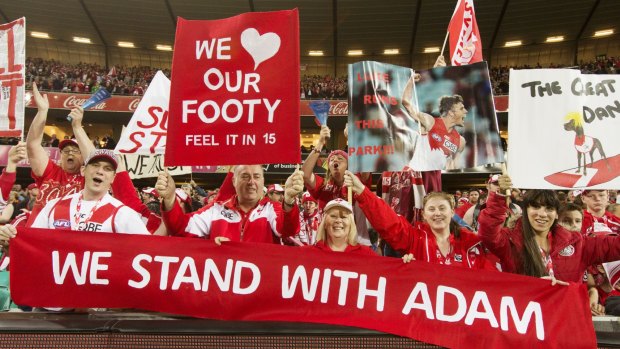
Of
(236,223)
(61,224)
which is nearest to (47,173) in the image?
(61,224)

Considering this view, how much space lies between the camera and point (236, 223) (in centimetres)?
356

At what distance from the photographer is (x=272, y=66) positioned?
332cm

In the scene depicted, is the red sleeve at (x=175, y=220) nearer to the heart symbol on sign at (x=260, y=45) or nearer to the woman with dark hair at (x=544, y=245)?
the heart symbol on sign at (x=260, y=45)

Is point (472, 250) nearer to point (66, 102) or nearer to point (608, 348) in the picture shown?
point (608, 348)

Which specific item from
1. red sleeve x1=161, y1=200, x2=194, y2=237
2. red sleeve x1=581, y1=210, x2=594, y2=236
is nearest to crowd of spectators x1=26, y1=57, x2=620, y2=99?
red sleeve x1=581, y1=210, x2=594, y2=236

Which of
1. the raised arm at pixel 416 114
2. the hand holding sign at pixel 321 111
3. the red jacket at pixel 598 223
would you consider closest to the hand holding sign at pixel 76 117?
the hand holding sign at pixel 321 111

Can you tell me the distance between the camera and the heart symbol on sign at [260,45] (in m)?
3.34

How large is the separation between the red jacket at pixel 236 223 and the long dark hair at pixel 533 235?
57.0 inches

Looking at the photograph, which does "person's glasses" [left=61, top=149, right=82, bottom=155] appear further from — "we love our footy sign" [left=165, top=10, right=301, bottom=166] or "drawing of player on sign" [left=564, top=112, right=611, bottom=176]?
"drawing of player on sign" [left=564, top=112, right=611, bottom=176]

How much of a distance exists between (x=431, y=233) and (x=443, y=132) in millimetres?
816

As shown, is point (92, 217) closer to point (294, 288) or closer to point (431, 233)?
point (294, 288)

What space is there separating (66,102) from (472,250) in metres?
23.9

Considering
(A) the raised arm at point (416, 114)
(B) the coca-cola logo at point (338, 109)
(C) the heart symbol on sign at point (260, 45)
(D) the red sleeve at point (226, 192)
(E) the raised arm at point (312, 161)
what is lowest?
(D) the red sleeve at point (226, 192)

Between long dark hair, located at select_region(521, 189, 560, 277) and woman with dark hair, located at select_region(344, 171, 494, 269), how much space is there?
0.23 metres
